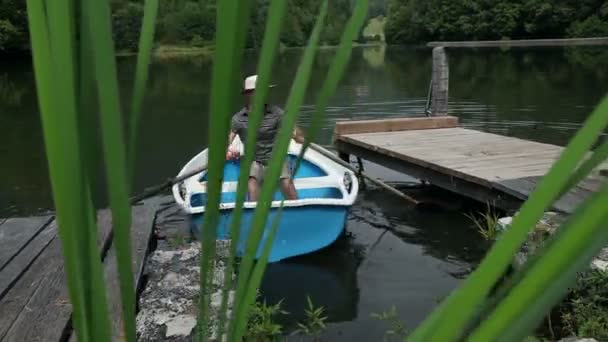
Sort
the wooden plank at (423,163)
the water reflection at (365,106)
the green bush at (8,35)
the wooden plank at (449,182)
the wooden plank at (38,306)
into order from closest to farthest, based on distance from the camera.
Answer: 1. the wooden plank at (38,306)
2. the wooden plank at (449,182)
3. the wooden plank at (423,163)
4. the water reflection at (365,106)
5. the green bush at (8,35)

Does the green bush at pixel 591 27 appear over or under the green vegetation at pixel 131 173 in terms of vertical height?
under

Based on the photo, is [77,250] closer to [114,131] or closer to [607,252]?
[114,131]

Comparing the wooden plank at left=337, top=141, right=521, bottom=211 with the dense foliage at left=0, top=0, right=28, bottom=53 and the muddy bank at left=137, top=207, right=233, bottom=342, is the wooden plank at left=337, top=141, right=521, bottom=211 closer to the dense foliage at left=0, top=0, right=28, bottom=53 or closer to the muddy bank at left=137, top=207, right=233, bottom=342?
the muddy bank at left=137, top=207, right=233, bottom=342

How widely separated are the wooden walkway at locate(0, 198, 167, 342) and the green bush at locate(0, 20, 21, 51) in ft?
119

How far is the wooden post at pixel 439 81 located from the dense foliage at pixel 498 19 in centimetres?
2888

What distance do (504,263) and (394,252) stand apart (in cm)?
593

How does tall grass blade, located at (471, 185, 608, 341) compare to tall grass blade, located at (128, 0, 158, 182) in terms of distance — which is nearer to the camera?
tall grass blade, located at (471, 185, 608, 341)

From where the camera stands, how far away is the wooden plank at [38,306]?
235 cm

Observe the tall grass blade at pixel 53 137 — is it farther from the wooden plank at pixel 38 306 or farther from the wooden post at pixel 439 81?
the wooden post at pixel 439 81

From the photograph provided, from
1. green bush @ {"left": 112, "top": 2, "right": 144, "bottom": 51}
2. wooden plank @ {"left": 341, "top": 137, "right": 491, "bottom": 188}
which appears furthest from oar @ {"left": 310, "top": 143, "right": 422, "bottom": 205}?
green bush @ {"left": 112, "top": 2, "right": 144, "bottom": 51}

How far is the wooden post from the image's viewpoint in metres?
9.27

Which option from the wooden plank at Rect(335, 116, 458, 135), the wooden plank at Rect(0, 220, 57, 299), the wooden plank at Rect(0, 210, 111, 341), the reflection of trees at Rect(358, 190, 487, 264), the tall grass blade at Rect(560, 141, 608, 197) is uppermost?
the tall grass blade at Rect(560, 141, 608, 197)

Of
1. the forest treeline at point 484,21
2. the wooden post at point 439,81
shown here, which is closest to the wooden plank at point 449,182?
the wooden post at point 439,81

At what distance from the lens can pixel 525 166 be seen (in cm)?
594
